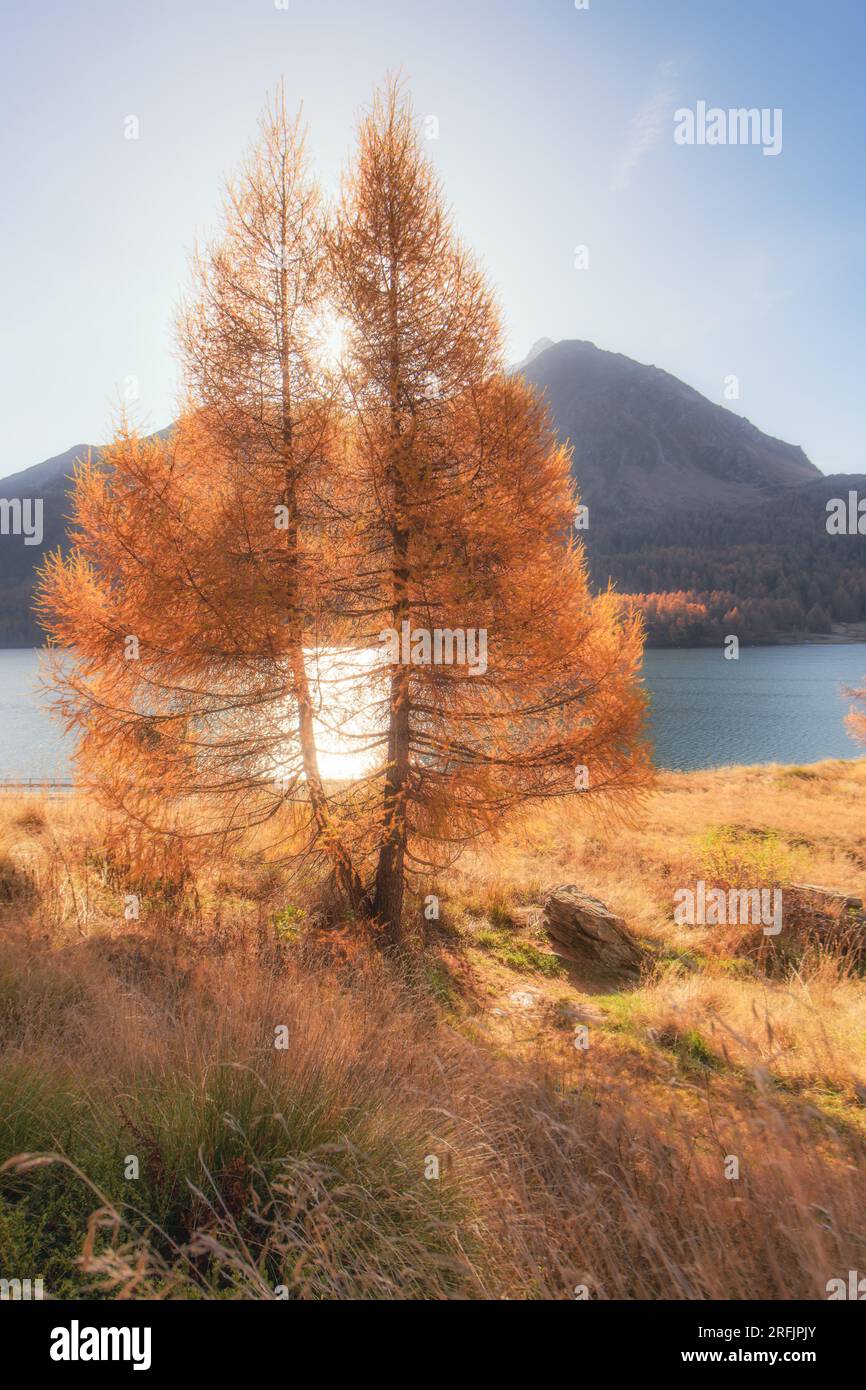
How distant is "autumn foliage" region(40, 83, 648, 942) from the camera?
6.15m

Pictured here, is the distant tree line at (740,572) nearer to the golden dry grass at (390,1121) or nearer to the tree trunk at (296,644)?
the tree trunk at (296,644)

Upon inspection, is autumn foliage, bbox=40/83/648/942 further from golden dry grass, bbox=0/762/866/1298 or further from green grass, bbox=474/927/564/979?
green grass, bbox=474/927/564/979

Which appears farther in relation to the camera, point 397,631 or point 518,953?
point 518,953

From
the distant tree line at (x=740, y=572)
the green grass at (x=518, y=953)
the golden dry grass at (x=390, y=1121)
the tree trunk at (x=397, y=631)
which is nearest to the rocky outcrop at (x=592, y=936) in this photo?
the green grass at (x=518, y=953)

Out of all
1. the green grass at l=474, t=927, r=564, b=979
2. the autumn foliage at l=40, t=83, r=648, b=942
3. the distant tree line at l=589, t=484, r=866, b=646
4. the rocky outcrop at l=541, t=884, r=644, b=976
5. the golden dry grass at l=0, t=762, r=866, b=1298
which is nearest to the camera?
the golden dry grass at l=0, t=762, r=866, b=1298

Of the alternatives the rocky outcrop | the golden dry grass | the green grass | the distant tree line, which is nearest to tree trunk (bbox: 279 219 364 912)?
the golden dry grass

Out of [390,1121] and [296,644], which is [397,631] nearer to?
[296,644]

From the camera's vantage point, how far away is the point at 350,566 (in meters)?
6.68

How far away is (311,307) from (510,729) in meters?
5.36

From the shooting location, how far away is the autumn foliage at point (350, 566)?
6.15 m

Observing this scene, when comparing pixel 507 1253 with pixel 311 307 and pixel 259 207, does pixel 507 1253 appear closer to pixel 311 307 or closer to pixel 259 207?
pixel 311 307

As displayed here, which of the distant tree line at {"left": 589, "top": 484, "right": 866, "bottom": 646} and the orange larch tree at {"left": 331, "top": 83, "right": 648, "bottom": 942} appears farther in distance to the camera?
the distant tree line at {"left": 589, "top": 484, "right": 866, "bottom": 646}

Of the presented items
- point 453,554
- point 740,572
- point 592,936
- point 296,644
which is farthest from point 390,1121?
point 740,572
